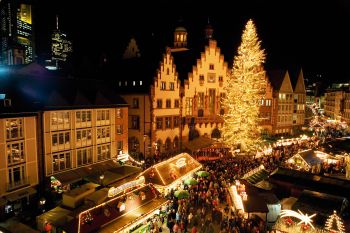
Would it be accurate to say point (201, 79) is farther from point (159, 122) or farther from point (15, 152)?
point (15, 152)

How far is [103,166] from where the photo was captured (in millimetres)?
32312

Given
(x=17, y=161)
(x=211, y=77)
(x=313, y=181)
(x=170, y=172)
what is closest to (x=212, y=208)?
(x=170, y=172)

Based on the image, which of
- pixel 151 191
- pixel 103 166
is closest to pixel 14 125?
pixel 103 166

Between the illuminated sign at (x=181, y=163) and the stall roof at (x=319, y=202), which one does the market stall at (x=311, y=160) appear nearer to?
the stall roof at (x=319, y=202)

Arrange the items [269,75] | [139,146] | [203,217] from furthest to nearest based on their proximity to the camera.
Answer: [269,75], [139,146], [203,217]

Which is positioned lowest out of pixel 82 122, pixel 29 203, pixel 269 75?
pixel 29 203

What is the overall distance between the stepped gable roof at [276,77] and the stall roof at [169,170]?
35.1 metres

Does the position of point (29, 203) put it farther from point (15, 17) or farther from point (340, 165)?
point (15, 17)

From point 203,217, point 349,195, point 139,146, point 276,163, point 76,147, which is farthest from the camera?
point 139,146

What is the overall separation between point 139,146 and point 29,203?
18.4m

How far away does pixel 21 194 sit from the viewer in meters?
24.7

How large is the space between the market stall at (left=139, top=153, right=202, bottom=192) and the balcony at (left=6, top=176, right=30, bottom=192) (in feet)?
34.1

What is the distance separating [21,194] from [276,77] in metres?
51.5

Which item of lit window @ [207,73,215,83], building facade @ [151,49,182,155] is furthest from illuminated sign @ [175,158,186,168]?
lit window @ [207,73,215,83]
